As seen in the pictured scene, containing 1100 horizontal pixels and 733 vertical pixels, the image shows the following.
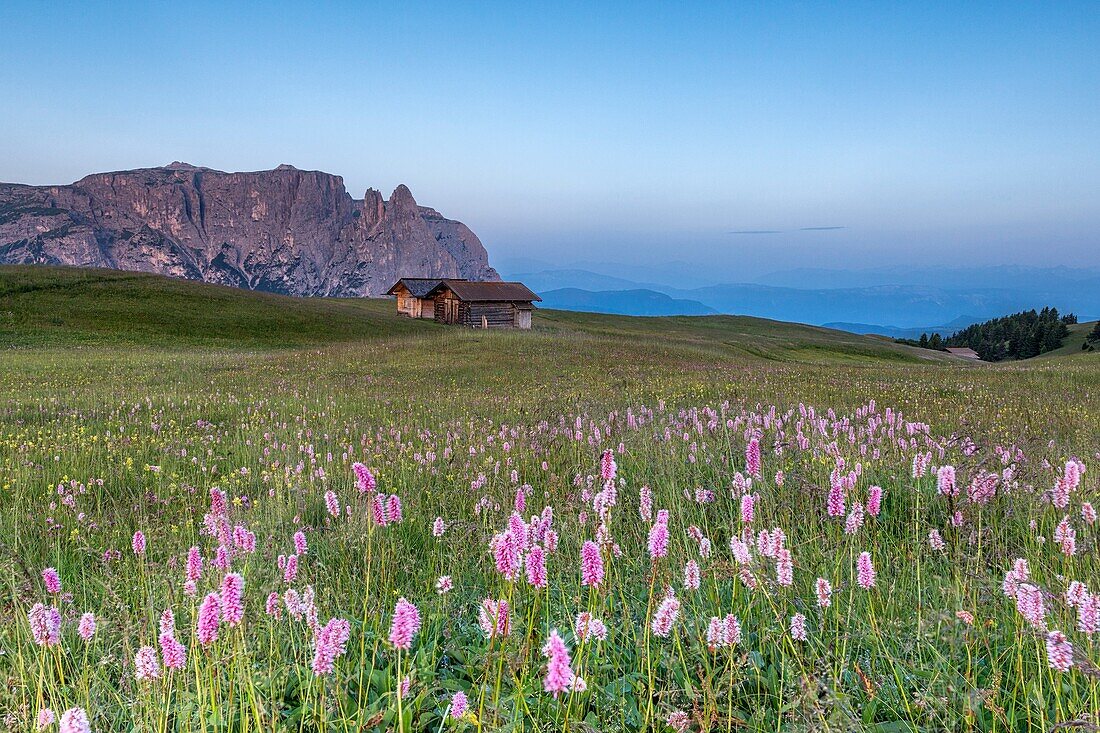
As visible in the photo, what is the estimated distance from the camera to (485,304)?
215 feet

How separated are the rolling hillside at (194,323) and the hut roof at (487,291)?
5164mm

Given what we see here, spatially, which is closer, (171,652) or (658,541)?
(171,652)

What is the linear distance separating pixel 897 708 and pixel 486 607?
2.03 metres

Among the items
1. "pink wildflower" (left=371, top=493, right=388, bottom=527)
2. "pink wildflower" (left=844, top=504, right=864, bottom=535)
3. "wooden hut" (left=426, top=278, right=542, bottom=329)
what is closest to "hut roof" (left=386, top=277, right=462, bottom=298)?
"wooden hut" (left=426, top=278, right=542, bottom=329)

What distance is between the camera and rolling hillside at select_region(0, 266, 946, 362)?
126 ft

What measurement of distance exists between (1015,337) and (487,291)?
98.0 meters

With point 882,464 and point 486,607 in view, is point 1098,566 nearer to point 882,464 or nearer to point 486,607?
point 882,464

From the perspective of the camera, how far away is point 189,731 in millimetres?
2631

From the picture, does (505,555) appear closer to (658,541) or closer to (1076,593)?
(658,541)

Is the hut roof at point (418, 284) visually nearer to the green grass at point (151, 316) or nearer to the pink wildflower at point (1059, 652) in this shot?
the green grass at point (151, 316)

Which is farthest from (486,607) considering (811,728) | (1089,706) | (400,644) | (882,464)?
(882,464)

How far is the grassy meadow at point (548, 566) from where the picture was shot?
2494mm

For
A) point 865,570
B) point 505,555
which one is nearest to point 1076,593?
point 865,570

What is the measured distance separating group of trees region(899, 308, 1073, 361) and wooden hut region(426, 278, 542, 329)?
238 feet
